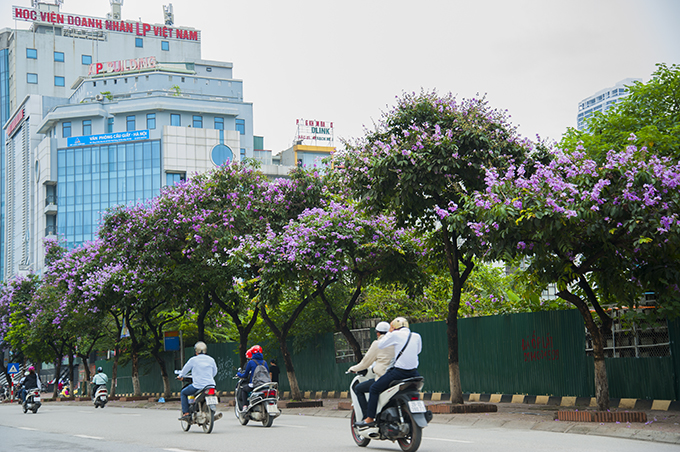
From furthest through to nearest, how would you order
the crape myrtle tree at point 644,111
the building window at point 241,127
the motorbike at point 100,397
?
the building window at point 241,127 < the motorbike at point 100,397 < the crape myrtle tree at point 644,111

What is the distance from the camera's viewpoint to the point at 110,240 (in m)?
26.8

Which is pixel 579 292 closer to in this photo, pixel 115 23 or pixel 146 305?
pixel 146 305

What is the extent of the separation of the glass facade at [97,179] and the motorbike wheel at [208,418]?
7194 centimetres

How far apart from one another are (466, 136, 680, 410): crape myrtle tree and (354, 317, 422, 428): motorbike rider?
11.7 feet

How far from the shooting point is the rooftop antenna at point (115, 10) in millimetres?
106750

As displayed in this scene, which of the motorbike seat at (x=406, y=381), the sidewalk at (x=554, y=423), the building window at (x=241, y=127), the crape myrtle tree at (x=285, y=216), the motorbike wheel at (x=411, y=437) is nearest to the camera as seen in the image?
the motorbike wheel at (x=411, y=437)

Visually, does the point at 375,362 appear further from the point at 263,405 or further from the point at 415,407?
the point at 263,405

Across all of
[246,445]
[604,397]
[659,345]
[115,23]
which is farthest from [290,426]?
[115,23]

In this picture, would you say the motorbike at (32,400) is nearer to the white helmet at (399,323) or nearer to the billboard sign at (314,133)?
the white helmet at (399,323)

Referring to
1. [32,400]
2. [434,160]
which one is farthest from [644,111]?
[32,400]

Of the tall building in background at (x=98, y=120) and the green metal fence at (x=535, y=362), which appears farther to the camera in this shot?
the tall building in background at (x=98, y=120)

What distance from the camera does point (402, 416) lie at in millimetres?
9461

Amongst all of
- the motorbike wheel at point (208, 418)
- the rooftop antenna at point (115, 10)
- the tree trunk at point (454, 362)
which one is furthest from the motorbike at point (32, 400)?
the rooftop antenna at point (115, 10)

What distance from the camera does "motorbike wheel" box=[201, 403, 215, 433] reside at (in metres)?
13.7
